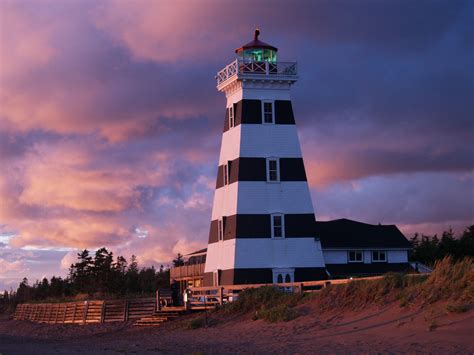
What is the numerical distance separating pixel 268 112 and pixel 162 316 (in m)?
13.3

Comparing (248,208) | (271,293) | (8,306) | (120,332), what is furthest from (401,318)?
(8,306)

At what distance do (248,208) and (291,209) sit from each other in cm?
251

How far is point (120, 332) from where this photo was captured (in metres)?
34.9

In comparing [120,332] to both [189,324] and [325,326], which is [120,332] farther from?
[325,326]

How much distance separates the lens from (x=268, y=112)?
4250cm

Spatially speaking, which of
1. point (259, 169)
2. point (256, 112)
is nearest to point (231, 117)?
point (256, 112)

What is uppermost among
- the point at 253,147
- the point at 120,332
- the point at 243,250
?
the point at 253,147

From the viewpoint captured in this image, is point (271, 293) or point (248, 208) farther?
point (248, 208)

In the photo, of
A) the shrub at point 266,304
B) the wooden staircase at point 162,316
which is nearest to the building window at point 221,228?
the wooden staircase at point 162,316

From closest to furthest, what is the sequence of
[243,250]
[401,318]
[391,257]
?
[401,318]
[243,250]
[391,257]

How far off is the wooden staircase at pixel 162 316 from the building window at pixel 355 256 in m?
15.5

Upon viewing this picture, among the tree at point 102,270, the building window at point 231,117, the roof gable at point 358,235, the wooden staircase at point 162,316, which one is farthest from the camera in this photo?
the tree at point 102,270

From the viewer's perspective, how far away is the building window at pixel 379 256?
160ft

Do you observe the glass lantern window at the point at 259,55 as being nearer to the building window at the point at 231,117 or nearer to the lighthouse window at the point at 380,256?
the building window at the point at 231,117
